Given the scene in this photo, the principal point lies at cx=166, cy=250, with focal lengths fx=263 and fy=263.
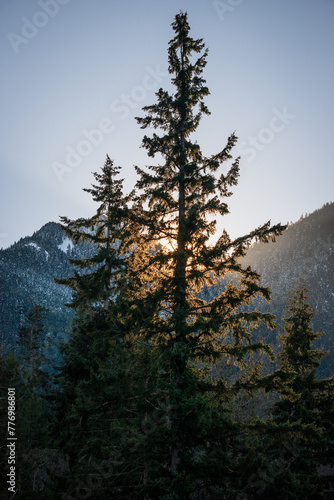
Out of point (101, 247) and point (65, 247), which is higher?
point (65, 247)

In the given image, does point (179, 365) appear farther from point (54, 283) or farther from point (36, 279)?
point (54, 283)

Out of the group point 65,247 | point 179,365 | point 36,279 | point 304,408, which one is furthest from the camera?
point 65,247

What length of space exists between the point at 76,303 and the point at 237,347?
502 centimetres

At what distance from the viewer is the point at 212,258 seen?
726 centimetres

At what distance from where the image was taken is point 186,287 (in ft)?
25.8

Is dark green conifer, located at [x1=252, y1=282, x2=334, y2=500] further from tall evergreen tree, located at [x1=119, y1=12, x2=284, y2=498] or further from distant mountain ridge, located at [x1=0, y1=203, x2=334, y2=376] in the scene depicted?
distant mountain ridge, located at [x1=0, y1=203, x2=334, y2=376]

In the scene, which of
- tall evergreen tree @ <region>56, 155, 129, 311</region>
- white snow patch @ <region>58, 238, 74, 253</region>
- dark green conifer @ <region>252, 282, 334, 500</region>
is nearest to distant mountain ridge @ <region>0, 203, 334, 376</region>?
white snow patch @ <region>58, 238, 74, 253</region>

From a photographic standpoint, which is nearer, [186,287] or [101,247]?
[186,287]

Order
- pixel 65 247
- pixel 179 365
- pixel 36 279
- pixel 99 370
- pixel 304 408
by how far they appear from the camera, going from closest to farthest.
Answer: pixel 179 365 → pixel 99 370 → pixel 304 408 → pixel 36 279 → pixel 65 247

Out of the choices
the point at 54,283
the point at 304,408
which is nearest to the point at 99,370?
the point at 304,408

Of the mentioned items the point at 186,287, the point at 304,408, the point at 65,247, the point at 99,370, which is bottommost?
the point at 304,408

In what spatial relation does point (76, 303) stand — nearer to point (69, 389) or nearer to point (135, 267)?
point (135, 267)

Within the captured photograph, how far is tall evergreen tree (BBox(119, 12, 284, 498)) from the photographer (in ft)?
20.0

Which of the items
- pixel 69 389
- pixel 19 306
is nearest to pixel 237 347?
pixel 69 389
